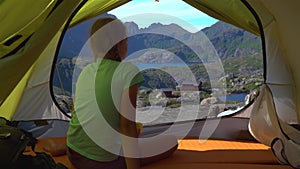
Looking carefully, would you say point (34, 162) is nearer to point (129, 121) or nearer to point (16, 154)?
point (16, 154)

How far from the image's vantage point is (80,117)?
1.80 metres

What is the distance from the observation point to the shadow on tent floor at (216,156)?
6.82ft

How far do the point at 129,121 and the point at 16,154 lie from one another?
1.51 ft

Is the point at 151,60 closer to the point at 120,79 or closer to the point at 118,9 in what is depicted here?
the point at 118,9

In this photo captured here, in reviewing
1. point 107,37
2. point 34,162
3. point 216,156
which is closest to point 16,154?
point 34,162

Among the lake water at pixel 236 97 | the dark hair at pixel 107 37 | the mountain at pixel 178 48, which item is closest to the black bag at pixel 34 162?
the dark hair at pixel 107 37

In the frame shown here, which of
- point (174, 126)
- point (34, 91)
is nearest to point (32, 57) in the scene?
point (34, 91)

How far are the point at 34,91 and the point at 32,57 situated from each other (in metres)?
1.24

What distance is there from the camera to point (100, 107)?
1.74 meters

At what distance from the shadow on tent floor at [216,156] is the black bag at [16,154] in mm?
540

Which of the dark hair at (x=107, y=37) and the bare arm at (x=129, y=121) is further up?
the dark hair at (x=107, y=37)

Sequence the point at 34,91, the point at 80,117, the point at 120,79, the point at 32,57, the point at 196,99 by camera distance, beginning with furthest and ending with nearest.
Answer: the point at 196,99, the point at 34,91, the point at 80,117, the point at 120,79, the point at 32,57

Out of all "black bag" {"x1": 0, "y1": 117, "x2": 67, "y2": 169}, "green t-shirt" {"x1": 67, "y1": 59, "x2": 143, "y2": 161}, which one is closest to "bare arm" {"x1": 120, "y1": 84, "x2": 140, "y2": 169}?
"green t-shirt" {"x1": 67, "y1": 59, "x2": 143, "y2": 161}

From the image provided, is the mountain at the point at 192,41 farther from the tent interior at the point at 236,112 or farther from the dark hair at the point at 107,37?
the dark hair at the point at 107,37
